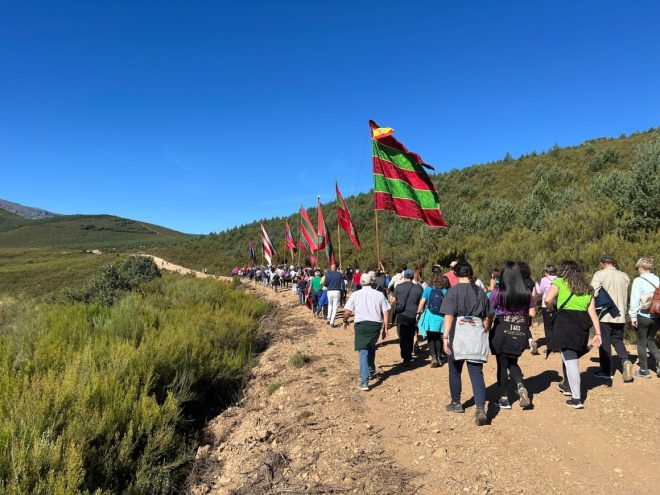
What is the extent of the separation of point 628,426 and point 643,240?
876cm

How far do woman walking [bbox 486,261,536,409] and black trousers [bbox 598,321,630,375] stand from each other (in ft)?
5.98

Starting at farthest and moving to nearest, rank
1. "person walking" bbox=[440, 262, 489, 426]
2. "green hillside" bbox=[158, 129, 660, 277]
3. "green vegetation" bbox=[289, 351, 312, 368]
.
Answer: "green hillside" bbox=[158, 129, 660, 277] < "green vegetation" bbox=[289, 351, 312, 368] < "person walking" bbox=[440, 262, 489, 426]

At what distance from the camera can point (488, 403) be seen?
16.9 feet

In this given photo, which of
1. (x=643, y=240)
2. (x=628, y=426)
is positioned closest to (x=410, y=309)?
(x=628, y=426)

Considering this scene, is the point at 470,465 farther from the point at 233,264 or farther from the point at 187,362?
the point at 233,264

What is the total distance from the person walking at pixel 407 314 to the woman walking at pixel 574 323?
2.73m

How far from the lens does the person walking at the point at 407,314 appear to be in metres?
7.27

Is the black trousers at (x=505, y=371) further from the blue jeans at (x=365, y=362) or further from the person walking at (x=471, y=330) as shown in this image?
the blue jeans at (x=365, y=362)

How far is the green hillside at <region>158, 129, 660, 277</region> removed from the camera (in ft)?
40.2

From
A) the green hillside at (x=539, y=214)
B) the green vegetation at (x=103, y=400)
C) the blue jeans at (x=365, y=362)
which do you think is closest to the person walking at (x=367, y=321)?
the blue jeans at (x=365, y=362)

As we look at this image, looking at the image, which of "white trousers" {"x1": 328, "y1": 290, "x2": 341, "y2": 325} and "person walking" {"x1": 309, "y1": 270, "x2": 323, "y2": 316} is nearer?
"white trousers" {"x1": 328, "y1": 290, "x2": 341, "y2": 325}

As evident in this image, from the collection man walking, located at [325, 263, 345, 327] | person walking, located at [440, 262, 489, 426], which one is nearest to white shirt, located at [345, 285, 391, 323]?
person walking, located at [440, 262, 489, 426]

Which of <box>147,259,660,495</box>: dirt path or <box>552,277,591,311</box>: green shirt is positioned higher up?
<box>552,277,591,311</box>: green shirt

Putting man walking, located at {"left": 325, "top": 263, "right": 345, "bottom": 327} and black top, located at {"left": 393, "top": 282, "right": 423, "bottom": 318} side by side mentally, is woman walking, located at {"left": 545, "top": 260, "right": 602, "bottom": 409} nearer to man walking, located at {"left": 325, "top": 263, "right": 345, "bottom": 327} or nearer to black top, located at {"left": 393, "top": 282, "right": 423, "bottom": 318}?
black top, located at {"left": 393, "top": 282, "right": 423, "bottom": 318}
